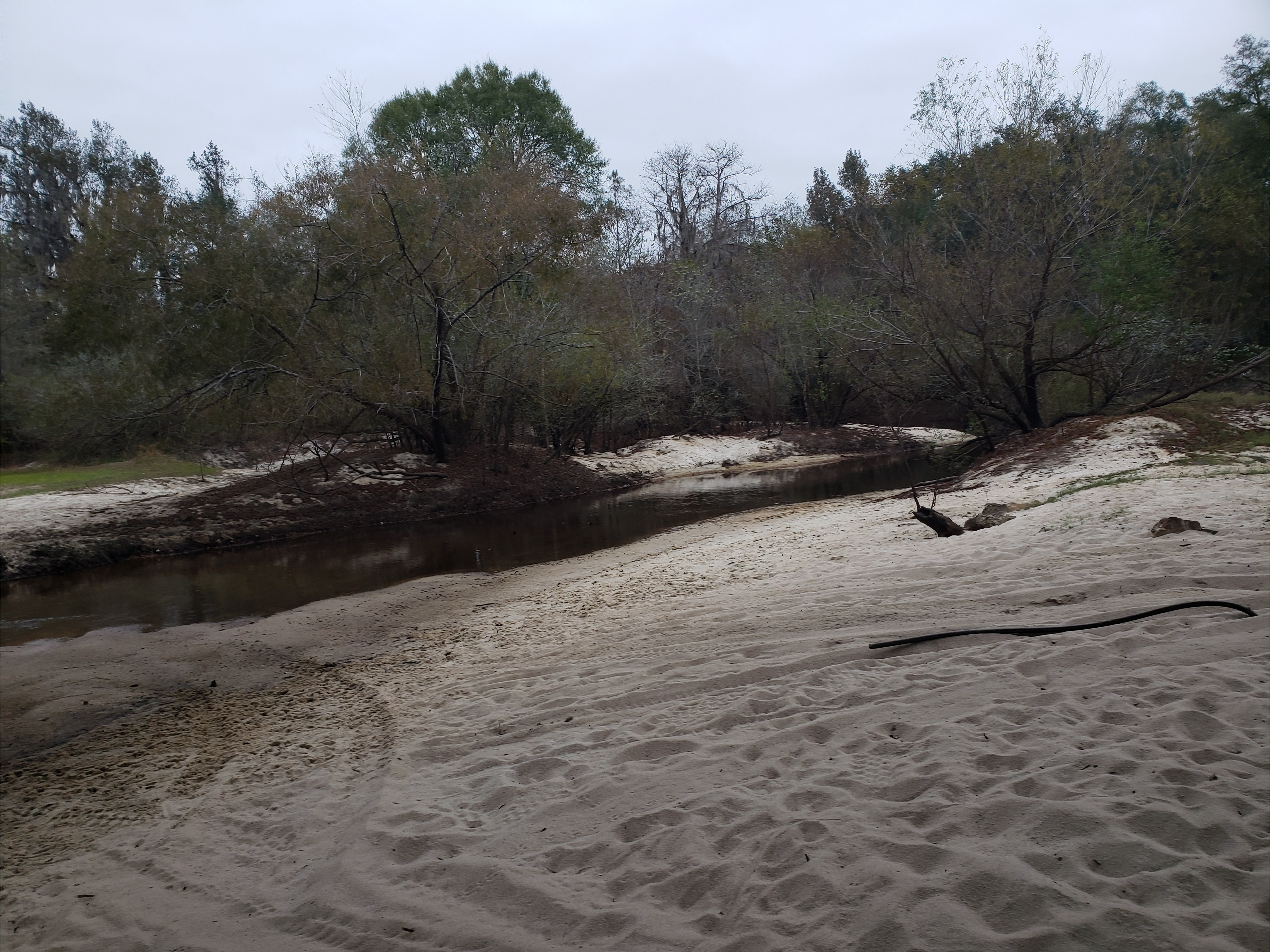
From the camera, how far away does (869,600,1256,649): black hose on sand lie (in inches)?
158

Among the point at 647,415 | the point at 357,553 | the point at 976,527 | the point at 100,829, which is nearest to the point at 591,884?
the point at 100,829

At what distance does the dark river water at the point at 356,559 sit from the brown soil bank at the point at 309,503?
0.43m

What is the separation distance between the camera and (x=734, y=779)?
325 cm

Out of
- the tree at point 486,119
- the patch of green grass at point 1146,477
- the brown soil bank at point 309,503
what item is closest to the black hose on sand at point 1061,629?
the patch of green grass at point 1146,477

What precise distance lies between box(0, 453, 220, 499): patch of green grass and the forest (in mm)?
507

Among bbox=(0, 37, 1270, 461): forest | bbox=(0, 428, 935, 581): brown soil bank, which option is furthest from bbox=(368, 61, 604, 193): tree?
bbox=(0, 428, 935, 581): brown soil bank

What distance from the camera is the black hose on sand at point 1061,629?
402 cm

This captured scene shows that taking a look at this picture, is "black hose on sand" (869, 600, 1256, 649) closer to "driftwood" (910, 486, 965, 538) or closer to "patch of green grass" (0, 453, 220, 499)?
"driftwood" (910, 486, 965, 538)

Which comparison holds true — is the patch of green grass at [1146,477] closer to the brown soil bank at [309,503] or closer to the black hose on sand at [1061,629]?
the black hose on sand at [1061,629]

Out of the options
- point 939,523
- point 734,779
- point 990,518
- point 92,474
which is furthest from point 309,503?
point 734,779

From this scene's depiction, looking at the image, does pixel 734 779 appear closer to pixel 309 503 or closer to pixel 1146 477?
pixel 1146 477

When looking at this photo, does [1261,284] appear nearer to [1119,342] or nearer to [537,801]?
[1119,342]

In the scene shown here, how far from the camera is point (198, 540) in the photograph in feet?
48.3

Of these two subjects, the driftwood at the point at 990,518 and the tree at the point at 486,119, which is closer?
the driftwood at the point at 990,518
